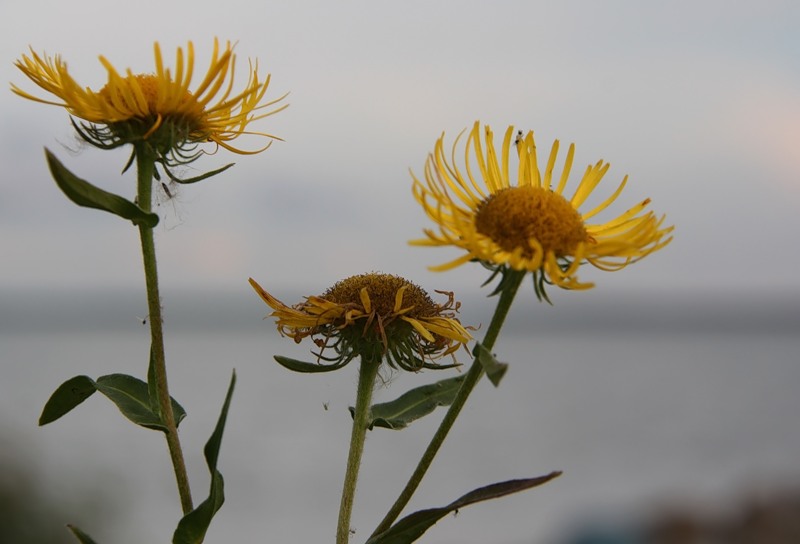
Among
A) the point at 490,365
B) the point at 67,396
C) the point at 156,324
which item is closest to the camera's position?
the point at 490,365

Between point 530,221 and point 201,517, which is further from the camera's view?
point 530,221

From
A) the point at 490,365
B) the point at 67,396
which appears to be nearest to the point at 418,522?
the point at 490,365

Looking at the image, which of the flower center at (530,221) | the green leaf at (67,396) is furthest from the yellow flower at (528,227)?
the green leaf at (67,396)

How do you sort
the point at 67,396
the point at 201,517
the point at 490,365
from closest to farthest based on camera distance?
the point at 490,365 < the point at 201,517 < the point at 67,396

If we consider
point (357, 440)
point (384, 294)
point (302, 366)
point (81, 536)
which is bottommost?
point (81, 536)

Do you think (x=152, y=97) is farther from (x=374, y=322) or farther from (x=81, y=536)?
(x=81, y=536)
